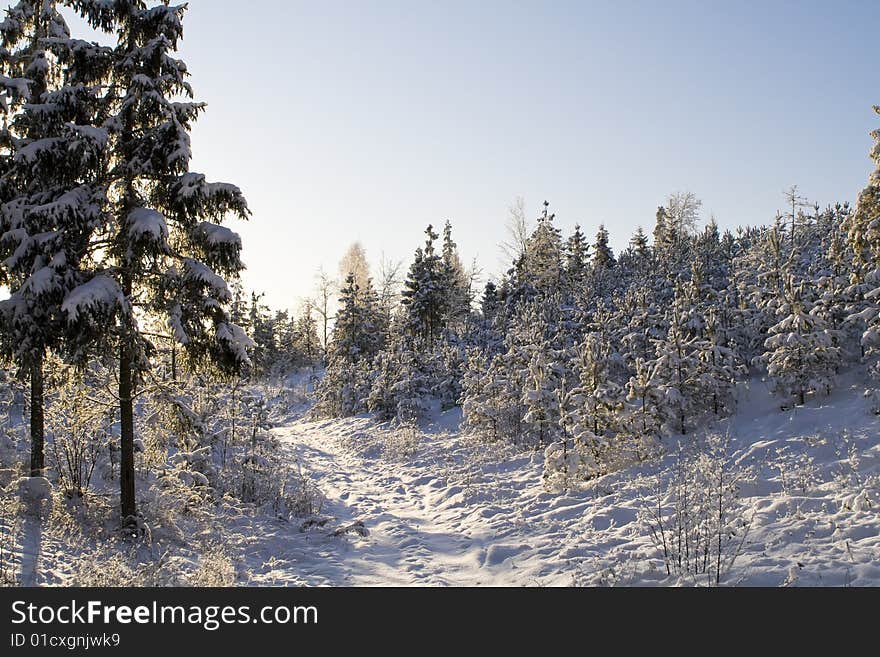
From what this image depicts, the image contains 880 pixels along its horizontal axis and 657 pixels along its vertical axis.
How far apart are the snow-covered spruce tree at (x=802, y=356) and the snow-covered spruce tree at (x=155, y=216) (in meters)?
14.9

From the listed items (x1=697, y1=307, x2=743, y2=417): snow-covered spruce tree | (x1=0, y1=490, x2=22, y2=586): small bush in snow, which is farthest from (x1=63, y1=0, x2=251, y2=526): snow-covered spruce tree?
(x1=697, y1=307, x2=743, y2=417): snow-covered spruce tree

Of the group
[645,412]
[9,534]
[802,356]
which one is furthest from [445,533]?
[802,356]

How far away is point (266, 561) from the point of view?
32.6 ft

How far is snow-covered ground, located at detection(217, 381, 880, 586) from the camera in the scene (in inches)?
286

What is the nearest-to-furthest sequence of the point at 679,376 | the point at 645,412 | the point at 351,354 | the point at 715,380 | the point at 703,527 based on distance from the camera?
the point at 703,527 → the point at 645,412 → the point at 715,380 → the point at 679,376 → the point at 351,354

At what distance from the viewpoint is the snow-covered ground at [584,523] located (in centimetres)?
727

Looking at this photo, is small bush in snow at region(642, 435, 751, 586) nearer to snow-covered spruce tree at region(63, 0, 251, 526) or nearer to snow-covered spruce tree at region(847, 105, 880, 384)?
snow-covered spruce tree at region(847, 105, 880, 384)

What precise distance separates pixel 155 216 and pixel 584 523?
1018 cm

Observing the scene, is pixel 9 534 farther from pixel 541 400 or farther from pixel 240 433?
pixel 541 400

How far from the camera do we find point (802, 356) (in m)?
14.7

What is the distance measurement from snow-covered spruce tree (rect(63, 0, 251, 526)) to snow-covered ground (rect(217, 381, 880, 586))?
4.28 meters

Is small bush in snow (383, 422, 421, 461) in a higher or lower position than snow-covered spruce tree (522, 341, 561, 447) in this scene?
lower
